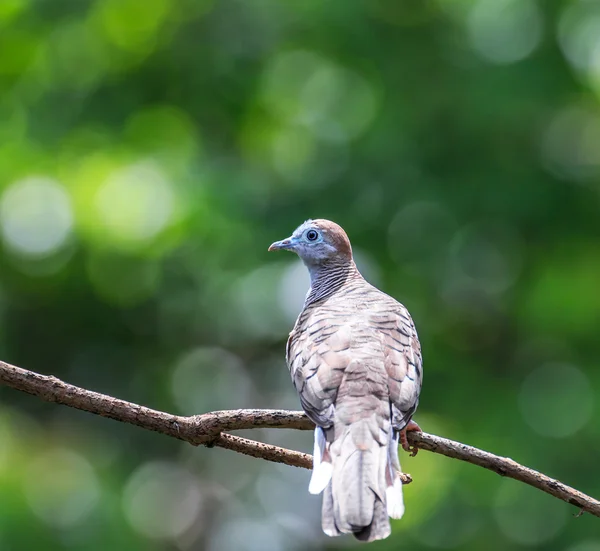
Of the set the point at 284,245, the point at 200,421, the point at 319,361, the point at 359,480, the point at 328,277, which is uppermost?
the point at 284,245

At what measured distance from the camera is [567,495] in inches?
134

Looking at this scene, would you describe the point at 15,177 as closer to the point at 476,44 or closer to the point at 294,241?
the point at 294,241

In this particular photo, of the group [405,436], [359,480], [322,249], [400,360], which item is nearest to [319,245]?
[322,249]

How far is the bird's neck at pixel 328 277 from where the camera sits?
5.15m

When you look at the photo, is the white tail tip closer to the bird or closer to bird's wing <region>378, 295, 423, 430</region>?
the bird

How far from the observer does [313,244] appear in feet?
18.0

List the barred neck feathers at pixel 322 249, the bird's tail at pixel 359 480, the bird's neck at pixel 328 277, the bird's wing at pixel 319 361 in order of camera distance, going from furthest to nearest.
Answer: the barred neck feathers at pixel 322 249, the bird's neck at pixel 328 277, the bird's wing at pixel 319 361, the bird's tail at pixel 359 480

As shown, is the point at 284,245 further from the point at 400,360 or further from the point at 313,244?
the point at 400,360

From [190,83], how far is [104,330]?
8.30ft

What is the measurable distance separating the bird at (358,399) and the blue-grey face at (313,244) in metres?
0.68

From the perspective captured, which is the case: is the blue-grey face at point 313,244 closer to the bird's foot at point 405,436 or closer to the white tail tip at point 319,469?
the bird's foot at point 405,436

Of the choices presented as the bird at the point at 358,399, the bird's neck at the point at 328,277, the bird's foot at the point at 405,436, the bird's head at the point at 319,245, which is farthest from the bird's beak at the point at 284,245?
the bird's foot at the point at 405,436

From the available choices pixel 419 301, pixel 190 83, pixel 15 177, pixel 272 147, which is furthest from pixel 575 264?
pixel 15 177

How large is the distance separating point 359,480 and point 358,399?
1.54 ft
